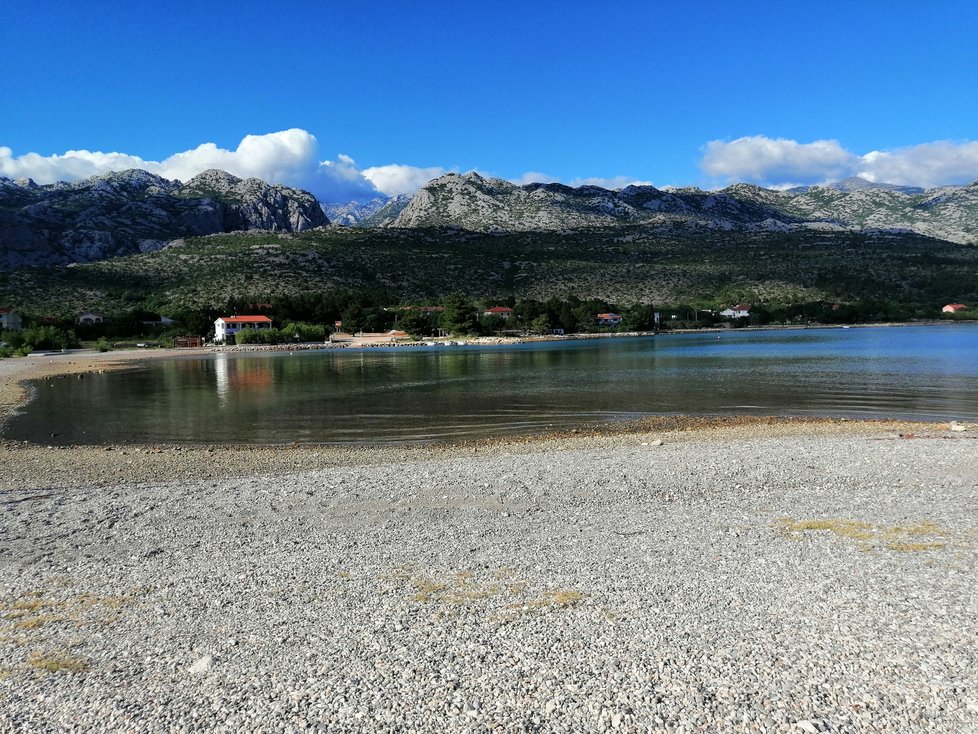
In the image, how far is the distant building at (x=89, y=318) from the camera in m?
90.1

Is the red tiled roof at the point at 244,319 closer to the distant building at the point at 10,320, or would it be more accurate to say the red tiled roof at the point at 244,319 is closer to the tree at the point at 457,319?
the distant building at the point at 10,320

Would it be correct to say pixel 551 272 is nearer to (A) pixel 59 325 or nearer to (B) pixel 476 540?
(A) pixel 59 325

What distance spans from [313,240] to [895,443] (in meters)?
140

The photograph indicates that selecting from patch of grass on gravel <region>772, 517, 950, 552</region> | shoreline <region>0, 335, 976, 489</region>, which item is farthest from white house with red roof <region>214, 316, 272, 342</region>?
patch of grass on gravel <region>772, 517, 950, 552</region>

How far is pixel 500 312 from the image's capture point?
112 meters

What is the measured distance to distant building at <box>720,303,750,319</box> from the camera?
119438 millimetres

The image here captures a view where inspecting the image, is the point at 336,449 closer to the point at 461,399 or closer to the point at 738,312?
the point at 461,399

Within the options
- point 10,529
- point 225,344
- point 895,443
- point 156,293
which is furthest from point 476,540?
point 156,293

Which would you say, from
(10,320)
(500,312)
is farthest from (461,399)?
(500,312)

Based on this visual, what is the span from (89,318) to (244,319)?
2113cm

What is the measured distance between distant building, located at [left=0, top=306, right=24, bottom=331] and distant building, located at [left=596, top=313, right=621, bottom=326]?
85179 millimetres

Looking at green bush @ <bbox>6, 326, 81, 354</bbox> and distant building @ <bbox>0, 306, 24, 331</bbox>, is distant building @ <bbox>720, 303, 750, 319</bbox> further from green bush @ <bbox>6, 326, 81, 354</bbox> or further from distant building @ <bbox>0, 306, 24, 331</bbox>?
distant building @ <bbox>0, 306, 24, 331</bbox>

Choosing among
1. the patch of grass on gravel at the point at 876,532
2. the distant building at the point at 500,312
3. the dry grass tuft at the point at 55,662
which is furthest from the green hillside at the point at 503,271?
the patch of grass on gravel at the point at 876,532

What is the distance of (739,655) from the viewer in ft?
16.2
